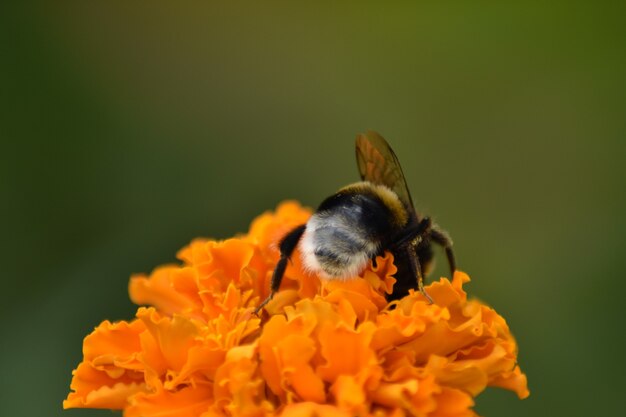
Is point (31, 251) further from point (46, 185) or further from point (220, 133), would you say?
point (220, 133)

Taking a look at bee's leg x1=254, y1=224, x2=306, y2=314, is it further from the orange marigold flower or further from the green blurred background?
the green blurred background

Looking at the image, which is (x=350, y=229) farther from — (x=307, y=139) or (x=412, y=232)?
(x=307, y=139)

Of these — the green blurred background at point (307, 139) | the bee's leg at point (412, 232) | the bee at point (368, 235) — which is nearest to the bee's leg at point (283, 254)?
the bee at point (368, 235)

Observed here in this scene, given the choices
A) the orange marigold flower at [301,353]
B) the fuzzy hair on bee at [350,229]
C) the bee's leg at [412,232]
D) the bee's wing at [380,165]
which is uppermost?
the bee's wing at [380,165]

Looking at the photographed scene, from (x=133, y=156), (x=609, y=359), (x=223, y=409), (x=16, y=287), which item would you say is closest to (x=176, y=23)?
(x=133, y=156)

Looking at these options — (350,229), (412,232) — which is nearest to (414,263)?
(412,232)

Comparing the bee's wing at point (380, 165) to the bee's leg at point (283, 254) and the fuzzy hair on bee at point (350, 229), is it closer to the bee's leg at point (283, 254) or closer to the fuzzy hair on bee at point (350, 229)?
the fuzzy hair on bee at point (350, 229)
